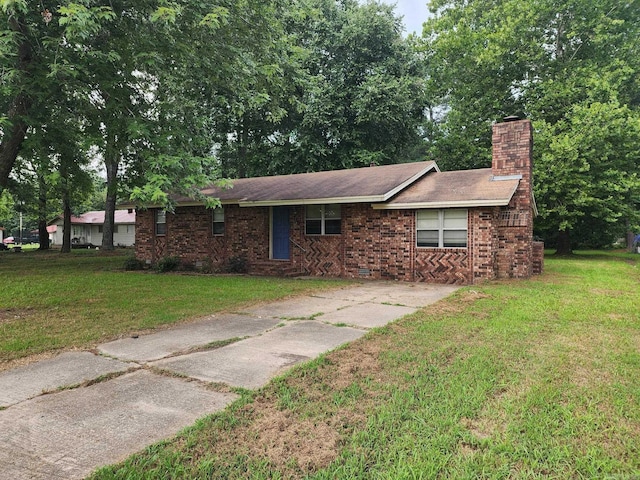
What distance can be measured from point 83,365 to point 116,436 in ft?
6.08

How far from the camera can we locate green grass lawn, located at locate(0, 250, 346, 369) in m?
5.47

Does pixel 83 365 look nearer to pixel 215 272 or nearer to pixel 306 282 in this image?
pixel 306 282

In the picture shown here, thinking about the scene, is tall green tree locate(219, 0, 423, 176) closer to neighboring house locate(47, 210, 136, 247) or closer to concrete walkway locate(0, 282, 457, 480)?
concrete walkway locate(0, 282, 457, 480)

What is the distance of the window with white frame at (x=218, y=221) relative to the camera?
598 inches

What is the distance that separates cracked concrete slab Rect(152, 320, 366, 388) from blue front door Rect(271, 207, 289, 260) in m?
8.12

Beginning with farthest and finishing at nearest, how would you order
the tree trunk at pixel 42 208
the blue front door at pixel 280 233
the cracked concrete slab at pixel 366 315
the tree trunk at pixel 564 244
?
the tree trunk at pixel 42 208 → the tree trunk at pixel 564 244 → the blue front door at pixel 280 233 → the cracked concrete slab at pixel 366 315

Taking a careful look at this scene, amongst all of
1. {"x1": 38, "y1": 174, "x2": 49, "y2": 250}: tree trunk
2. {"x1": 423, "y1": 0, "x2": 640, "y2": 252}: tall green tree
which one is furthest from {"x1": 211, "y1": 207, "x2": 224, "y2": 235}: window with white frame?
{"x1": 423, "y1": 0, "x2": 640, "y2": 252}: tall green tree

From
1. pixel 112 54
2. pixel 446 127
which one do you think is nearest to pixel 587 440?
pixel 112 54

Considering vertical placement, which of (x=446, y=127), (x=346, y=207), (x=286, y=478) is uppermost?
(x=446, y=127)

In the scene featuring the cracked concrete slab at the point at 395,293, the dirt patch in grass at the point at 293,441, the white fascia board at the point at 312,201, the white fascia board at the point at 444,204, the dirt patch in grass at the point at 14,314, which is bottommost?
the dirt patch in grass at the point at 293,441

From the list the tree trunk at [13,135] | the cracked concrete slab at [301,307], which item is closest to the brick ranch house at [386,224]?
the cracked concrete slab at [301,307]

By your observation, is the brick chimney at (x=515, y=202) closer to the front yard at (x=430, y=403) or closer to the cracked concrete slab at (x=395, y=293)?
the cracked concrete slab at (x=395, y=293)

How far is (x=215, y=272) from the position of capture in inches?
551

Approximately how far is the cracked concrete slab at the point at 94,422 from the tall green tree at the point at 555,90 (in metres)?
18.5
